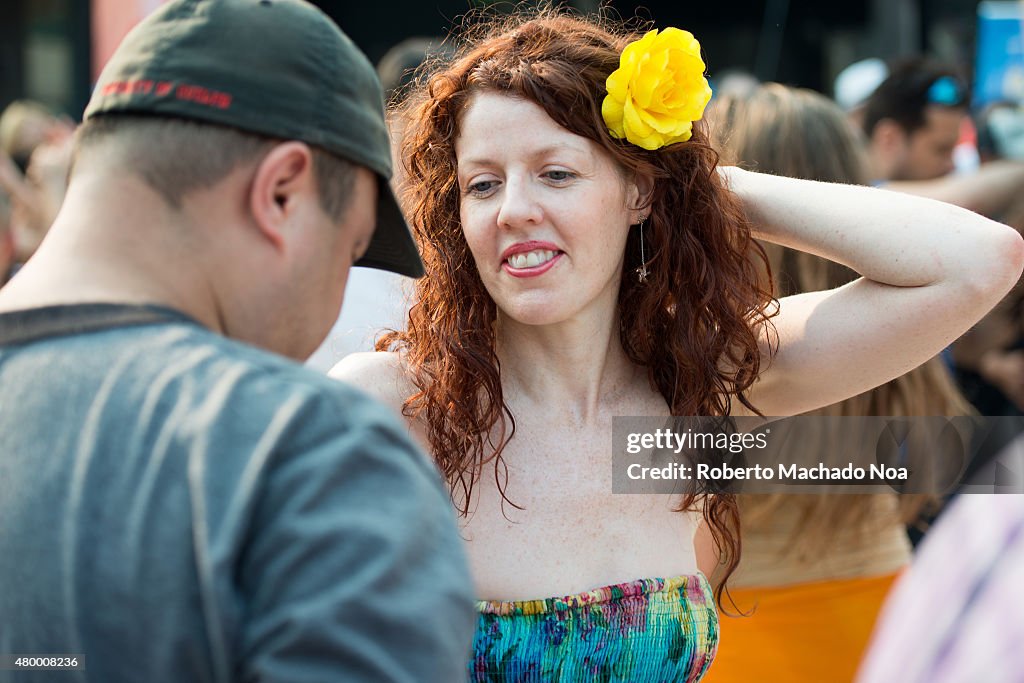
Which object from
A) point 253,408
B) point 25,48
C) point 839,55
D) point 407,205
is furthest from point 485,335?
point 839,55

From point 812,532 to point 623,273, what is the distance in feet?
3.30

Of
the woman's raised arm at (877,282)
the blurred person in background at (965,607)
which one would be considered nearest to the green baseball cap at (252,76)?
the blurred person in background at (965,607)

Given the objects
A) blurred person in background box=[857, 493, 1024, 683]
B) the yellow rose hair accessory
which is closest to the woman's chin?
the yellow rose hair accessory

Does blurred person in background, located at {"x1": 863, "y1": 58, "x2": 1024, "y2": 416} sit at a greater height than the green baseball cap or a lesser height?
greater

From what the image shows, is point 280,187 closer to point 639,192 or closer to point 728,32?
point 639,192

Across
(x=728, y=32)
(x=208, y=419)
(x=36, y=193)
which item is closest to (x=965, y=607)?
(x=208, y=419)

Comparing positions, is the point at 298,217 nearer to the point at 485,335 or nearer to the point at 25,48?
the point at 485,335

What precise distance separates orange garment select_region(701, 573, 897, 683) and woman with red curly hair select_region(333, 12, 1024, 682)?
571 mm

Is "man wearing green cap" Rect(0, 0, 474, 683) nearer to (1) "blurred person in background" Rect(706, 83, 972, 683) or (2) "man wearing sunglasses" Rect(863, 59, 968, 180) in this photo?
(1) "blurred person in background" Rect(706, 83, 972, 683)

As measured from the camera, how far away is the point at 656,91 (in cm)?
208

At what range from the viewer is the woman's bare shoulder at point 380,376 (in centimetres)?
212

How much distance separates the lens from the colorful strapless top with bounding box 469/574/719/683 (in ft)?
6.48

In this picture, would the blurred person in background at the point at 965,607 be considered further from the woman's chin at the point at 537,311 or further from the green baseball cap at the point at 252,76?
the woman's chin at the point at 537,311

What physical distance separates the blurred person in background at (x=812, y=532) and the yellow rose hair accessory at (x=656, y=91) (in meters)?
0.62
